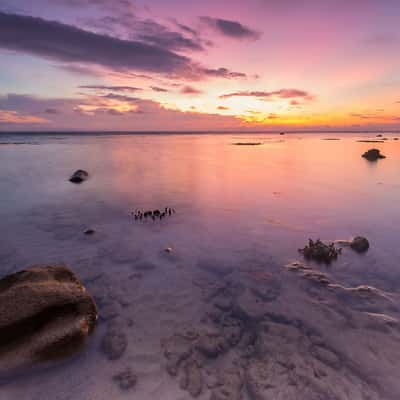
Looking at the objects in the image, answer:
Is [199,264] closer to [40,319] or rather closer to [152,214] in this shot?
[40,319]

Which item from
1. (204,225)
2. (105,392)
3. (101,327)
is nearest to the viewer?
(105,392)

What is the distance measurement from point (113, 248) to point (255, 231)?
6.99 meters

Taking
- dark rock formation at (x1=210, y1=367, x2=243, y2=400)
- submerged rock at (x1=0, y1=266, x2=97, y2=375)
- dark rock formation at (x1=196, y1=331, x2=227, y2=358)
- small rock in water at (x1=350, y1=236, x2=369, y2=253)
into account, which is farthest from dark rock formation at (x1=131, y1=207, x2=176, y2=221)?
dark rock formation at (x1=210, y1=367, x2=243, y2=400)

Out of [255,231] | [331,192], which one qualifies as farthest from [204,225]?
[331,192]

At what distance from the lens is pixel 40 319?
5.54 m

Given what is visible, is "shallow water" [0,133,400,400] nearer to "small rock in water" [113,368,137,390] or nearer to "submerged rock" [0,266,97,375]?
"small rock in water" [113,368,137,390]

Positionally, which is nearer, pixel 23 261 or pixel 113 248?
pixel 23 261

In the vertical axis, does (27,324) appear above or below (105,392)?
above

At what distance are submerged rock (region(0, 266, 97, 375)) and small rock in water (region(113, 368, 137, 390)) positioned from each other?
1.28m

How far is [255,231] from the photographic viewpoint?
12648 mm

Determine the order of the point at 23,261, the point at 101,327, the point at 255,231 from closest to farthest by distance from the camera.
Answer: the point at 101,327
the point at 23,261
the point at 255,231

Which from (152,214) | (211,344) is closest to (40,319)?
(211,344)

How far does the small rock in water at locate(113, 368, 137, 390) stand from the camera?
4825 millimetres

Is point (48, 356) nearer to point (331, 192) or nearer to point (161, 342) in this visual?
point (161, 342)
